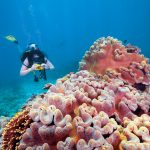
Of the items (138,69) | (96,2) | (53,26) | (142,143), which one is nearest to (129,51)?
(138,69)

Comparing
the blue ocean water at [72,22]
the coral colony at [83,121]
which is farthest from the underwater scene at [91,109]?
the blue ocean water at [72,22]

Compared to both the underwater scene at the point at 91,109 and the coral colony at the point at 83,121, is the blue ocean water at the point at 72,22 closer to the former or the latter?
the underwater scene at the point at 91,109

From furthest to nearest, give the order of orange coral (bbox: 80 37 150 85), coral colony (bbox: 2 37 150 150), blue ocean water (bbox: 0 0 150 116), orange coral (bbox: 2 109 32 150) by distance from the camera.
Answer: blue ocean water (bbox: 0 0 150 116)
orange coral (bbox: 80 37 150 85)
orange coral (bbox: 2 109 32 150)
coral colony (bbox: 2 37 150 150)

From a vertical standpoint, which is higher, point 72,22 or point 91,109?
point 72,22

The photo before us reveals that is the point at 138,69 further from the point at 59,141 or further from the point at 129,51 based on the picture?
the point at 59,141

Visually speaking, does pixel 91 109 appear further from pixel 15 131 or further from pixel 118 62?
pixel 118 62

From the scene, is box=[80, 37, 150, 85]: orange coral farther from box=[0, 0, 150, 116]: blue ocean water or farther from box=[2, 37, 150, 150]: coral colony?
box=[0, 0, 150, 116]: blue ocean water

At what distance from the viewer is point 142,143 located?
238 cm

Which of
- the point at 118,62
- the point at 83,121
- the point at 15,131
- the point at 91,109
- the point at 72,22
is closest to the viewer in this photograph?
the point at 83,121

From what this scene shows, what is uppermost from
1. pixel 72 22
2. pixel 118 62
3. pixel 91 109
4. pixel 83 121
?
pixel 72 22

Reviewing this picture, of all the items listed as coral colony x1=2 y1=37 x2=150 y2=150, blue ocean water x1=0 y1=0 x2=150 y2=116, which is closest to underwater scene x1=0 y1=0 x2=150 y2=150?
coral colony x1=2 y1=37 x2=150 y2=150

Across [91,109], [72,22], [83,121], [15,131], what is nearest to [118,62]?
[91,109]

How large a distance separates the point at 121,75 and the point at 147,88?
62cm

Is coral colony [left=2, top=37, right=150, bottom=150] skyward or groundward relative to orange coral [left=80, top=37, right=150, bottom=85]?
groundward
